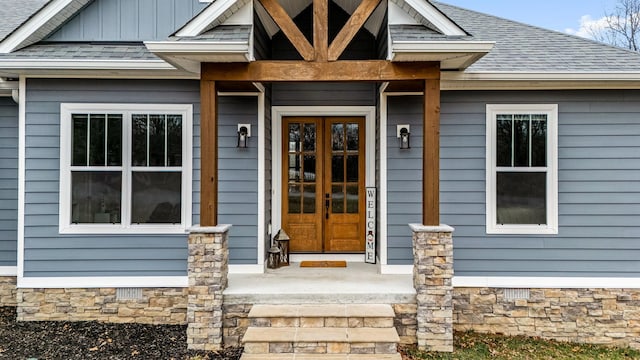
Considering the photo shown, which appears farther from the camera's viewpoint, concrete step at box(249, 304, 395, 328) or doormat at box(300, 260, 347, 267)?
doormat at box(300, 260, 347, 267)

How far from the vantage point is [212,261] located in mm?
4562

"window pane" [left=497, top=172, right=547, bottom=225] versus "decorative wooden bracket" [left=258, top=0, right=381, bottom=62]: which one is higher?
"decorative wooden bracket" [left=258, top=0, right=381, bottom=62]

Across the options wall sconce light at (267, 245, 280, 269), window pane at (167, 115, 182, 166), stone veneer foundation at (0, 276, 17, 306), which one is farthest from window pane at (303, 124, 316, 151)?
stone veneer foundation at (0, 276, 17, 306)

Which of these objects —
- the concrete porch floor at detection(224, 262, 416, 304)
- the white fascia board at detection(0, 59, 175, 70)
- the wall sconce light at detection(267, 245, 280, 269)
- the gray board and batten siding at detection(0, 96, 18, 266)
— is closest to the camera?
the concrete porch floor at detection(224, 262, 416, 304)

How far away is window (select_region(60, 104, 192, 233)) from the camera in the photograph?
5469 mm

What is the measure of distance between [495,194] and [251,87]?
351 cm

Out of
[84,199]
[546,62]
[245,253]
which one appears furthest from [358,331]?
[546,62]

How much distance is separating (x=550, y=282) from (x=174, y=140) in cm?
528

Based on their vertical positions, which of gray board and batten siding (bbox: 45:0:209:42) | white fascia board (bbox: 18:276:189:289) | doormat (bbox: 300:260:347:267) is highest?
gray board and batten siding (bbox: 45:0:209:42)

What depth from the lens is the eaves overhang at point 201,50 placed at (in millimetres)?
4336

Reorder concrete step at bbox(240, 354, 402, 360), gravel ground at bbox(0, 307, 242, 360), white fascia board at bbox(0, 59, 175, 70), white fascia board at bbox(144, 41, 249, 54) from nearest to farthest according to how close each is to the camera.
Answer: concrete step at bbox(240, 354, 402, 360) < white fascia board at bbox(144, 41, 249, 54) < gravel ground at bbox(0, 307, 242, 360) < white fascia board at bbox(0, 59, 175, 70)

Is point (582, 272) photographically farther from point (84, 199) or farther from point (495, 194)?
point (84, 199)

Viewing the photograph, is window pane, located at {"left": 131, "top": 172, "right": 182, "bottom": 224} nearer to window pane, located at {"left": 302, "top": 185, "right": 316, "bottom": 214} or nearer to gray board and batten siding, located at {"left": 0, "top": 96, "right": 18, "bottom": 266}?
gray board and batten siding, located at {"left": 0, "top": 96, "right": 18, "bottom": 266}

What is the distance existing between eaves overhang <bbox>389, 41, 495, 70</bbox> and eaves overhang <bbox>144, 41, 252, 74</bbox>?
161 centimetres
